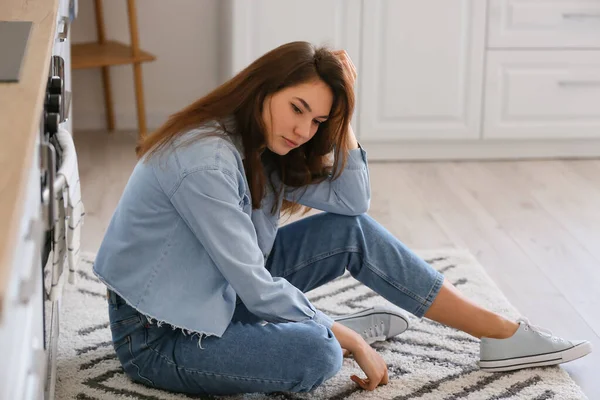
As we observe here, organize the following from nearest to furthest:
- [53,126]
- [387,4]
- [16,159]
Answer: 1. [16,159]
2. [53,126]
3. [387,4]

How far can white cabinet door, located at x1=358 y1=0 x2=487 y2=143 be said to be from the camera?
333 centimetres

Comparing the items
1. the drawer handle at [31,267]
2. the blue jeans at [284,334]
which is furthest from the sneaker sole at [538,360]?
the drawer handle at [31,267]

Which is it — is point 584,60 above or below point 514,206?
above

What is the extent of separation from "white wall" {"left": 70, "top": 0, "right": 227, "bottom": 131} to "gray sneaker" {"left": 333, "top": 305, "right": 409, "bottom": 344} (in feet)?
6.66

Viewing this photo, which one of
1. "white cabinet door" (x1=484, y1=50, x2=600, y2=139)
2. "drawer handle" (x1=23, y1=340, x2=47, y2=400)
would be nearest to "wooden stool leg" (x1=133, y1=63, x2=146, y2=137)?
"white cabinet door" (x1=484, y1=50, x2=600, y2=139)

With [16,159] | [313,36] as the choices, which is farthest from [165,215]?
[313,36]

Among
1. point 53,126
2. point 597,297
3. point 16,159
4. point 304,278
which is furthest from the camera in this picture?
point 597,297

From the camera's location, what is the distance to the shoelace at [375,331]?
1.96 meters

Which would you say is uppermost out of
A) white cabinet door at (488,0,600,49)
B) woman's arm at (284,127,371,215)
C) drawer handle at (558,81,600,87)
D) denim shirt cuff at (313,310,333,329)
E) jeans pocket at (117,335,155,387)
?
white cabinet door at (488,0,600,49)

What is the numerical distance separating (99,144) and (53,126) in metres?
2.36

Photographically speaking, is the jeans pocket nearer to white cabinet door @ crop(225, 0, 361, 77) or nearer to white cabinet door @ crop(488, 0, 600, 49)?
white cabinet door @ crop(225, 0, 361, 77)

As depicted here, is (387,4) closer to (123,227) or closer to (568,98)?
(568,98)

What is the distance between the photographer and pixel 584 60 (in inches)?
134

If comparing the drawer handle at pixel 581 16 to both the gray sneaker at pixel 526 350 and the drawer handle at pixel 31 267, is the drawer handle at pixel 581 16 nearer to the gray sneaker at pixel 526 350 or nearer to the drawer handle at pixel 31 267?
the gray sneaker at pixel 526 350
